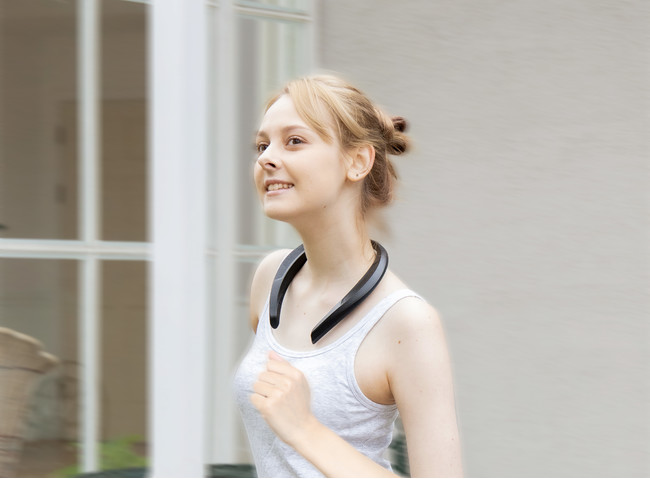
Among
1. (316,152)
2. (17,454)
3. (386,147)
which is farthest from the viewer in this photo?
(17,454)

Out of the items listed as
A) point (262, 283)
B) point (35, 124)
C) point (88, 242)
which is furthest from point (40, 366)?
point (262, 283)

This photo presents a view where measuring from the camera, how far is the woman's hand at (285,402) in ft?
4.05

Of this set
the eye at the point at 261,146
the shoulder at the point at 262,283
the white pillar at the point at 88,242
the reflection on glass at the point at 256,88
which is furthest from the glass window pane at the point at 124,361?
the eye at the point at 261,146

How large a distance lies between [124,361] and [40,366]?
215 mm

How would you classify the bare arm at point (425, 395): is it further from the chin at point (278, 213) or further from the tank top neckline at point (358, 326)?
the chin at point (278, 213)

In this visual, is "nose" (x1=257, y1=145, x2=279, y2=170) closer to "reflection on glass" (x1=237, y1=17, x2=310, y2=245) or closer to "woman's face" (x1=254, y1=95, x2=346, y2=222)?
"woman's face" (x1=254, y1=95, x2=346, y2=222)

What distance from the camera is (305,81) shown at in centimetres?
143

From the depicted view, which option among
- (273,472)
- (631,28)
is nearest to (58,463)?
(273,472)

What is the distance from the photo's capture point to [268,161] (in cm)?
135

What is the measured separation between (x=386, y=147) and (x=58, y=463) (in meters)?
1.28

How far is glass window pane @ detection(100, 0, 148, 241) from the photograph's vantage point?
225cm

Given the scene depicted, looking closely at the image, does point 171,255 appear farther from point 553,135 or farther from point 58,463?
point 553,135

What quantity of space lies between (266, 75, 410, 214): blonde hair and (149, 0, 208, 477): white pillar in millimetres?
310

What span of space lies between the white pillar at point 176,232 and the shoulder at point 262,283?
0.55m
